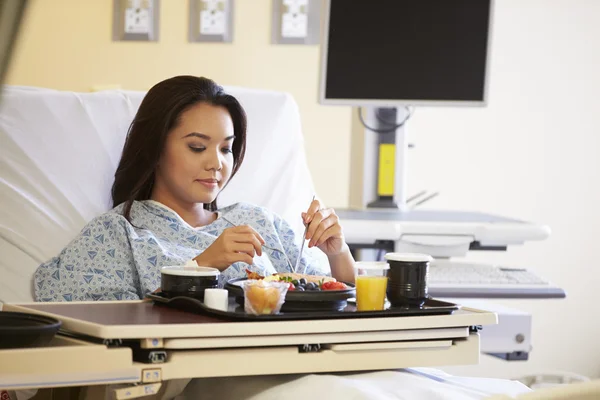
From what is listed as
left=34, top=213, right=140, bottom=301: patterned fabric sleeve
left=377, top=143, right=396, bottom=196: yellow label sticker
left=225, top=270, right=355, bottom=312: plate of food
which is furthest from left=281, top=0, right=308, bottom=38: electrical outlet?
left=225, top=270, right=355, bottom=312: plate of food

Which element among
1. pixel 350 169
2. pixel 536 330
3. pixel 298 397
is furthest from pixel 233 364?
pixel 536 330

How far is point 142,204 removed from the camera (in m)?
1.81

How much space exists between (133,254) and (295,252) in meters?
0.41

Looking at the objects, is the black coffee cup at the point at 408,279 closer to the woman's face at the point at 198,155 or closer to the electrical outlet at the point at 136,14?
the woman's face at the point at 198,155

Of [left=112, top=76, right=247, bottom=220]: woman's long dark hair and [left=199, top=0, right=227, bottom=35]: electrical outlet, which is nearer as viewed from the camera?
[left=112, top=76, right=247, bottom=220]: woman's long dark hair

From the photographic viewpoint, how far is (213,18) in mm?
2977

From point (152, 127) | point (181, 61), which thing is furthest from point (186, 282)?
point (181, 61)

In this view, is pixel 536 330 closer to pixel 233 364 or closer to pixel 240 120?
pixel 240 120

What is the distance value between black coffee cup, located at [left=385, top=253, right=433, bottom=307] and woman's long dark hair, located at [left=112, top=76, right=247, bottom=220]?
689 mm

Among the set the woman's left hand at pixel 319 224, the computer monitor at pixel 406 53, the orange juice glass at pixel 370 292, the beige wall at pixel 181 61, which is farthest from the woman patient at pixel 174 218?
the beige wall at pixel 181 61

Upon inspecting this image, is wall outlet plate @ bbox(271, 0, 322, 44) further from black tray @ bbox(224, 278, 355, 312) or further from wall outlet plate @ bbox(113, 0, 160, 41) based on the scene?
black tray @ bbox(224, 278, 355, 312)

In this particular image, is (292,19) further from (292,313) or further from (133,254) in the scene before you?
(292,313)

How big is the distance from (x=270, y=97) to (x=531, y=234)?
2.75 feet

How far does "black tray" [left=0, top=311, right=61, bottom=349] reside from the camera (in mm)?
998
